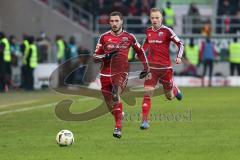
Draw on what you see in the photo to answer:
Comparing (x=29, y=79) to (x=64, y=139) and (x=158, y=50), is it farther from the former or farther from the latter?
(x=64, y=139)

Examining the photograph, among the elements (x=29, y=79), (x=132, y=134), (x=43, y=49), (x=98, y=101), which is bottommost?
(x=98, y=101)

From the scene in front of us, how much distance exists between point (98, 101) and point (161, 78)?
743cm

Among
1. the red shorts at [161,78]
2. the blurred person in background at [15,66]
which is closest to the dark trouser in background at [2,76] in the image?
the blurred person in background at [15,66]

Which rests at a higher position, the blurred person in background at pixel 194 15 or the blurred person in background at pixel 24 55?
the blurred person in background at pixel 194 15

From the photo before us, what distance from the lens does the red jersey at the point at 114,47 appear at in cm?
1505

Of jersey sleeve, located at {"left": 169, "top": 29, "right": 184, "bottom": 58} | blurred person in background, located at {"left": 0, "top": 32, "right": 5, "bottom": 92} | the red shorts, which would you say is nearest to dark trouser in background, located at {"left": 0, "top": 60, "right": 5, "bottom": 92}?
blurred person in background, located at {"left": 0, "top": 32, "right": 5, "bottom": 92}

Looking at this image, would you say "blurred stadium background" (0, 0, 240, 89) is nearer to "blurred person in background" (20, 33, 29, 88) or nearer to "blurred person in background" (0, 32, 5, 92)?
"blurred person in background" (20, 33, 29, 88)

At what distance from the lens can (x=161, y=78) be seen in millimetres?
17641

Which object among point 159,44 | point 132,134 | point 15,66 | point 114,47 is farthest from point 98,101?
point 114,47

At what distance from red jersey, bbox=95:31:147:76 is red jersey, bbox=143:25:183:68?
167 cm

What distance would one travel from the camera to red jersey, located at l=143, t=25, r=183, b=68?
55.7 feet

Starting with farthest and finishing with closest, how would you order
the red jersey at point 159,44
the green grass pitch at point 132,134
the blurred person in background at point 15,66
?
the blurred person in background at point 15,66, the red jersey at point 159,44, the green grass pitch at point 132,134

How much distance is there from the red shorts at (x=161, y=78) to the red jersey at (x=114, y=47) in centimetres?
177

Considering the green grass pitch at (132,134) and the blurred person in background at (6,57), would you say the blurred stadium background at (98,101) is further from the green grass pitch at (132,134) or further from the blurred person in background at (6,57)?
the blurred person in background at (6,57)
